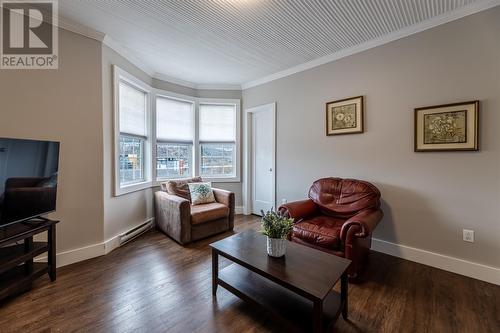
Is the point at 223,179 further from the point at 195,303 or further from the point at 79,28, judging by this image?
the point at 79,28

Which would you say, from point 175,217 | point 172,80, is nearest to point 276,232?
point 175,217

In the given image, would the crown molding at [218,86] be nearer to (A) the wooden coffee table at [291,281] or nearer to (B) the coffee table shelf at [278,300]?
(A) the wooden coffee table at [291,281]

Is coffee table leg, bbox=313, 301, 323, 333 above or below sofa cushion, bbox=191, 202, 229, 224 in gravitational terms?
below

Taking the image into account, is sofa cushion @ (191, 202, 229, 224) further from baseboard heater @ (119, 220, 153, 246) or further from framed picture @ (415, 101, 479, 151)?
framed picture @ (415, 101, 479, 151)

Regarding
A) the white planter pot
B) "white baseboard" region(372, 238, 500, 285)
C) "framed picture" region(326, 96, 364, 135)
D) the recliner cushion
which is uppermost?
"framed picture" region(326, 96, 364, 135)

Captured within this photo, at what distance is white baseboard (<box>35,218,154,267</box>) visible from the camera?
2.36 m

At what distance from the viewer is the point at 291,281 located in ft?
4.56

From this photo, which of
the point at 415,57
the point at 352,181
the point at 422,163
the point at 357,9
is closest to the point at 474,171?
the point at 422,163

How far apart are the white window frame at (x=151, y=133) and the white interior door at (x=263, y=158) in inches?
12.9

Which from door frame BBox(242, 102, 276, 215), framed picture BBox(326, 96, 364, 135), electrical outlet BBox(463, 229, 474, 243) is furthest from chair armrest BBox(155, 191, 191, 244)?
electrical outlet BBox(463, 229, 474, 243)

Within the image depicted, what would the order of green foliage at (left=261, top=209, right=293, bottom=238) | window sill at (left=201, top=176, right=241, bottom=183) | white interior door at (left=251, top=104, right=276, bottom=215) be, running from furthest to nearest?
window sill at (left=201, top=176, right=241, bottom=183)
white interior door at (left=251, top=104, right=276, bottom=215)
green foliage at (left=261, top=209, right=293, bottom=238)

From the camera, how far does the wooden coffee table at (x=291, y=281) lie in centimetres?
136

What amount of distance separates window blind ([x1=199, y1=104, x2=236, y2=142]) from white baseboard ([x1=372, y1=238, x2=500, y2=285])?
3.06 meters

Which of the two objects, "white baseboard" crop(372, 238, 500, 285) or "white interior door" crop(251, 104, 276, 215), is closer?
"white baseboard" crop(372, 238, 500, 285)
